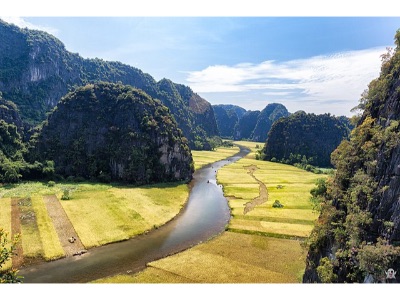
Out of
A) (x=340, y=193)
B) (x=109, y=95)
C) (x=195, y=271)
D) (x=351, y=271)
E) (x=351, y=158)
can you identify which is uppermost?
(x=109, y=95)

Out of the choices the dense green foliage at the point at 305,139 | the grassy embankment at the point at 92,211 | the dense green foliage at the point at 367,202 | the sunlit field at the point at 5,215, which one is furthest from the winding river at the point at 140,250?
the dense green foliage at the point at 305,139

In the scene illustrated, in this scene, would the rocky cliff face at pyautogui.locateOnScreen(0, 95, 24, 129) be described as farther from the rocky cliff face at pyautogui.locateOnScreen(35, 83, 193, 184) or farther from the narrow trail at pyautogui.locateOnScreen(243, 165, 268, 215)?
the narrow trail at pyautogui.locateOnScreen(243, 165, 268, 215)

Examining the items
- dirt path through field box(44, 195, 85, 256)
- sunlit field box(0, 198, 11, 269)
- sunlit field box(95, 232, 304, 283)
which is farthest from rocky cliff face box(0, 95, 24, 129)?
sunlit field box(95, 232, 304, 283)

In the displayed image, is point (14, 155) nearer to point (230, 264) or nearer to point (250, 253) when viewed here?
point (230, 264)

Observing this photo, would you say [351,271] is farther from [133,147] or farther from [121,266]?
[133,147]

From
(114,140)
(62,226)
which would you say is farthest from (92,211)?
(114,140)

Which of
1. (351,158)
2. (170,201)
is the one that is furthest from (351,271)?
(170,201)
